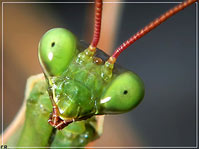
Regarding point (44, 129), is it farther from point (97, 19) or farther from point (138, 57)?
→ point (138, 57)

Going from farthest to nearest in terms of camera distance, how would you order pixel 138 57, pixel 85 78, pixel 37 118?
pixel 138 57 → pixel 37 118 → pixel 85 78

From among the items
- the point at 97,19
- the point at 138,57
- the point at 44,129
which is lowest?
the point at 44,129

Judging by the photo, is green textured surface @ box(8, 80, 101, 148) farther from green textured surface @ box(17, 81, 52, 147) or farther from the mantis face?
the mantis face

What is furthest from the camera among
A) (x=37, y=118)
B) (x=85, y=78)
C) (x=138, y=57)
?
(x=138, y=57)

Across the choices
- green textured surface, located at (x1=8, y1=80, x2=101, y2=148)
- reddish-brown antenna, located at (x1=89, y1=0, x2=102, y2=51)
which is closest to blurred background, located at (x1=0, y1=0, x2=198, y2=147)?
green textured surface, located at (x1=8, y1=80, x2=101, y2=148)

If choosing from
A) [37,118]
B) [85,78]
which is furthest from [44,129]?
[85,78]

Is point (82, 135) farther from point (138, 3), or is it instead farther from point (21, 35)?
point (138, 3)

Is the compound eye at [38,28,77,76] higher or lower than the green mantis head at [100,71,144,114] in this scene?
higher
